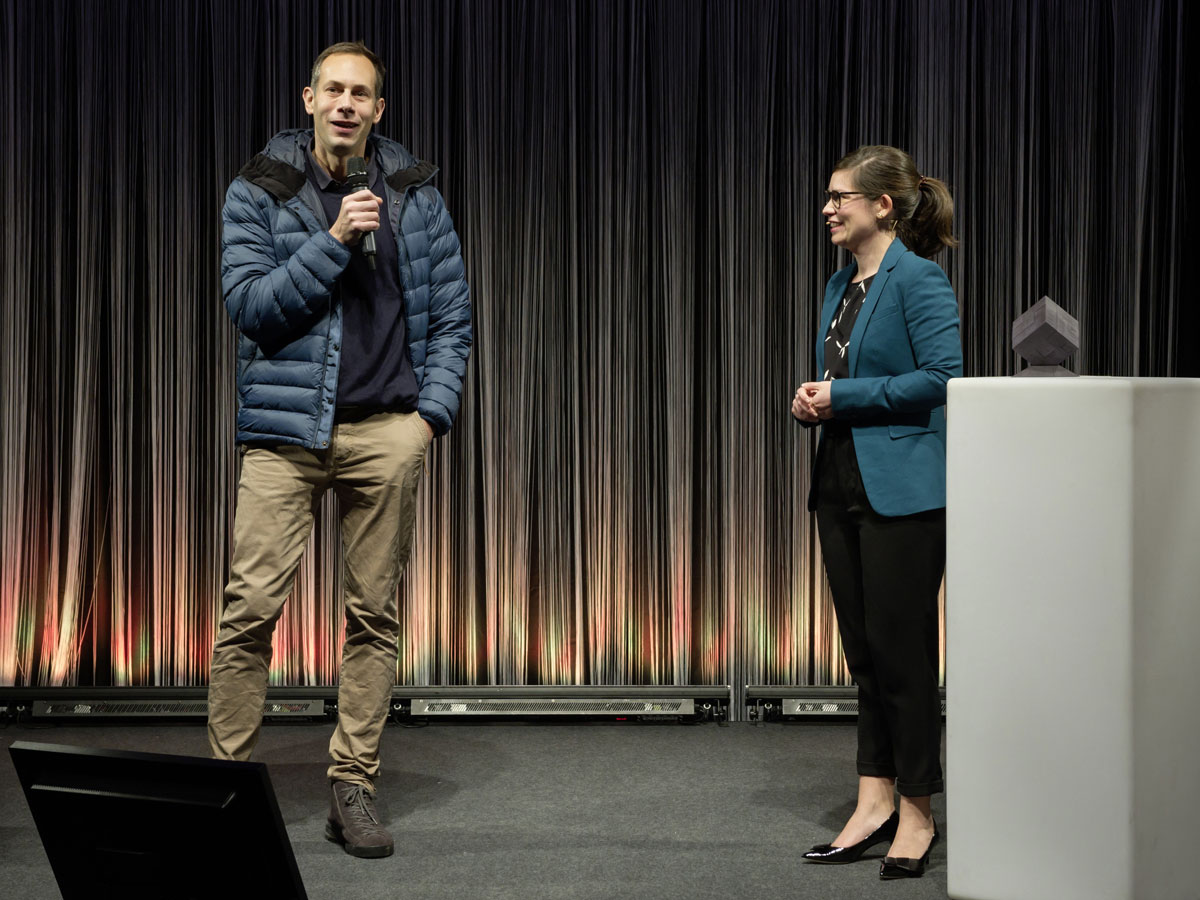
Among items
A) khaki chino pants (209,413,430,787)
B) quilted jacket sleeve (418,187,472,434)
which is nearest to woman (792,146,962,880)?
quilted jacket sleeve (418,187,472,434)

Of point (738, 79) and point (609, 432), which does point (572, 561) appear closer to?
point (609, 432)

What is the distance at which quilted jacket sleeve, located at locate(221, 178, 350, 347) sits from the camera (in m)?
2.28

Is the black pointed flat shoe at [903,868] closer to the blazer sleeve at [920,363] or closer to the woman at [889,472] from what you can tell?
the woman at [889,472]

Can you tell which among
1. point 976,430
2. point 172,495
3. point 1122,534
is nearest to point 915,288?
point 976,430

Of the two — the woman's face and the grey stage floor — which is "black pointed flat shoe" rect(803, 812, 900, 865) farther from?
the woman's face

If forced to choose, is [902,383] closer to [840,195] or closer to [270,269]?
[840,195]

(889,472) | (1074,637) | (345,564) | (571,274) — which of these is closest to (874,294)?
(889,472)

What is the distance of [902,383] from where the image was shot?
6.90 ft

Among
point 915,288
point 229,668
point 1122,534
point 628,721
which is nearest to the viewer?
point 1122,534

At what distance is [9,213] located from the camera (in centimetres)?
361

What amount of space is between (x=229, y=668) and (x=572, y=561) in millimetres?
1514

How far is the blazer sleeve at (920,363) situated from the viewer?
2.10 m

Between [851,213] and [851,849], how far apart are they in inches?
48.1

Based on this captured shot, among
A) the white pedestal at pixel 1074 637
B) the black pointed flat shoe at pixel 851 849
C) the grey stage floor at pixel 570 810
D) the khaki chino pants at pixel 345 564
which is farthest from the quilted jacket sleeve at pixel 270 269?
the black pointed flat shoe at pixel 851 849
